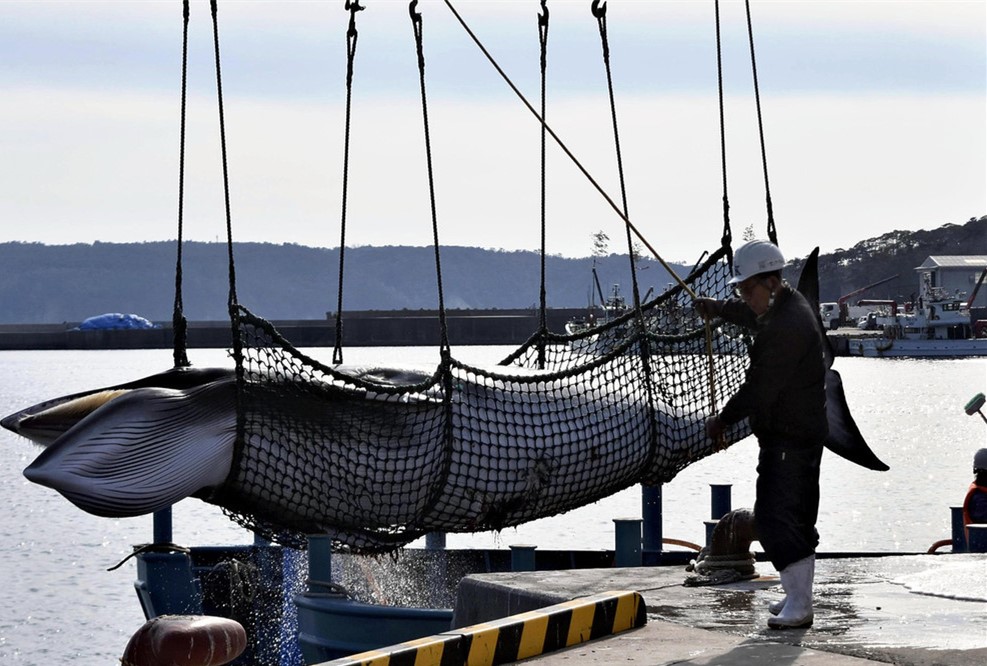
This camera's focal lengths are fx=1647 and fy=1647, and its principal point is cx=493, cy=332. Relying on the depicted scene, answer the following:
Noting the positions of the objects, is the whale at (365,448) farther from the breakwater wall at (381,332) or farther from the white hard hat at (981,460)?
the breakwater wall at (381,332)

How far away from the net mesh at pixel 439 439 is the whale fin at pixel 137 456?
0.92 ft

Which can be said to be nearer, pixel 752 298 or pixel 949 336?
pixel 752 298

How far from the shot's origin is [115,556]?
3491 centimetres

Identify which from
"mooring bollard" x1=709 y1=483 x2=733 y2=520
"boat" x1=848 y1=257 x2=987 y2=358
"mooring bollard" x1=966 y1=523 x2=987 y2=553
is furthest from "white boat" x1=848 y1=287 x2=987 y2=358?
"mooring bollard" x1=966 y1=523 x2=987 y2=553

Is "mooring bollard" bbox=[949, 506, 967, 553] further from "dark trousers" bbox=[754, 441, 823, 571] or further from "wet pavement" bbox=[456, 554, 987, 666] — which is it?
"dark trousers" bbox=[754, 441, 823, 571]

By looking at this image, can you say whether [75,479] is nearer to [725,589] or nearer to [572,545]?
[725,589]

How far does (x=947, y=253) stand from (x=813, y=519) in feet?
516

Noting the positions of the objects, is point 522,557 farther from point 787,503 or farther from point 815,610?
point 787,503

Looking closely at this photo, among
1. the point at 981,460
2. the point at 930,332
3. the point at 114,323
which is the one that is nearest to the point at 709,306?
the point at 981,460

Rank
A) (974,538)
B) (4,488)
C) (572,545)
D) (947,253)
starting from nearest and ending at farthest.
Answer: (974,538)
(572,545)
(4,488)
(947,253)

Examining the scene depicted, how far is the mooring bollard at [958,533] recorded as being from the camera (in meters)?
14.0

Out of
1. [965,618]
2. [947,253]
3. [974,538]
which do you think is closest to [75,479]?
[965,618]

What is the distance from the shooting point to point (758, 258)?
28.7 ft

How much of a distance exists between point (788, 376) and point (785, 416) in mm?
212
